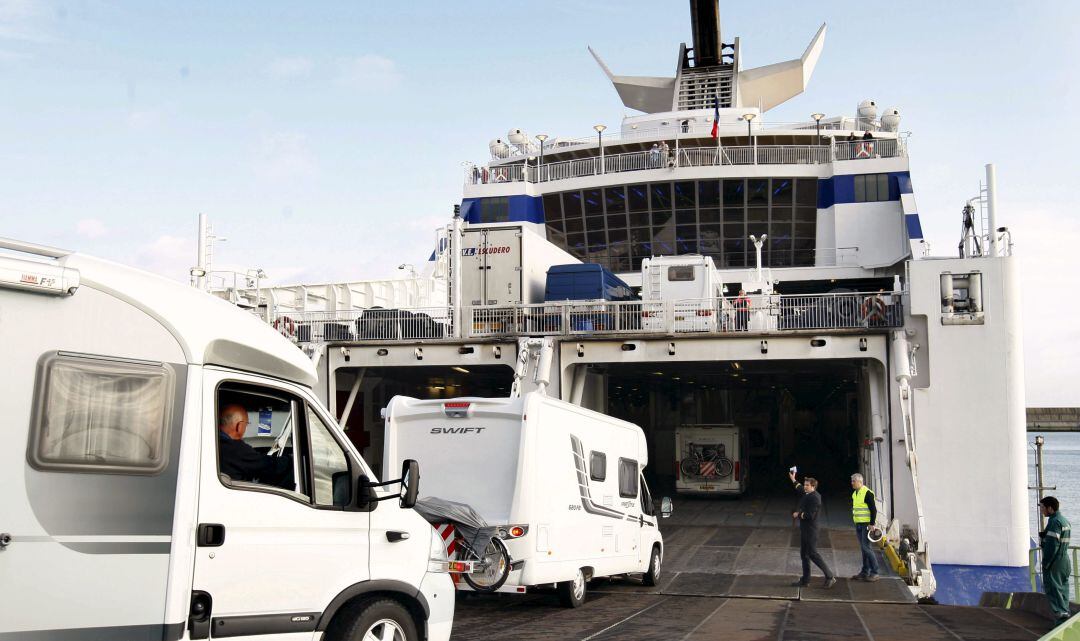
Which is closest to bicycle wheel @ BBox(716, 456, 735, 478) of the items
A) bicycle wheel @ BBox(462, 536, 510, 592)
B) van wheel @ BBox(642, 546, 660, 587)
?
van wheel @ BBox(642, 546, 660, 587)

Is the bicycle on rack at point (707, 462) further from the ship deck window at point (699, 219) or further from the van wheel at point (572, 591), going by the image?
the van wheel at point (572, 591)

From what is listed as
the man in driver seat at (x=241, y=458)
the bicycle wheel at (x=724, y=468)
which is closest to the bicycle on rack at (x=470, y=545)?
the man in driver seat at (x=241, y=458)

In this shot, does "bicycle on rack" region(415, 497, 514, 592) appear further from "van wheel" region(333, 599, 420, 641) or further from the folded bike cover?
"van wheel" region(333, 599, 420, 641)

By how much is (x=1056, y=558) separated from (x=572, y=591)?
5625mm

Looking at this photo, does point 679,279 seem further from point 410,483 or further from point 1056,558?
point 410,483

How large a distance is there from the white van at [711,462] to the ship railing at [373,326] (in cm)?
1075

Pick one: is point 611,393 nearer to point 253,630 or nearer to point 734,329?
point 734,329

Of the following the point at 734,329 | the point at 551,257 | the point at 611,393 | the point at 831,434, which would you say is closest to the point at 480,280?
the point at 551,257

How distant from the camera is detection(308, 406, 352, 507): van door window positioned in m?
6.33

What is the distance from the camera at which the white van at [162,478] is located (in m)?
4.76

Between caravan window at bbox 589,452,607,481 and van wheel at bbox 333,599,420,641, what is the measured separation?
6.90 metres

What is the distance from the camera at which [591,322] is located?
941 inches

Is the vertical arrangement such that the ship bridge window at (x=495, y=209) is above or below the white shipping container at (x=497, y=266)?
above

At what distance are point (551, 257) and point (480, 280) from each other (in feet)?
10.9
